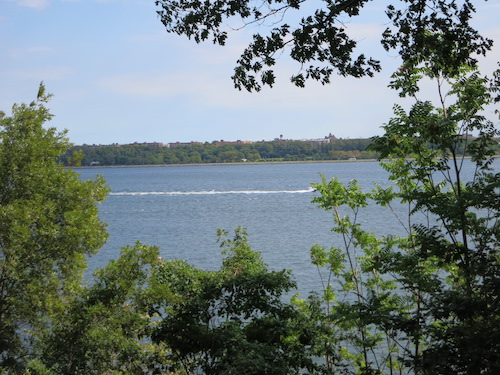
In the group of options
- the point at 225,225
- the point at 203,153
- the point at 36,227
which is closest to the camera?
the point at 36,227

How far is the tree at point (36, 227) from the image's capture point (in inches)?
415

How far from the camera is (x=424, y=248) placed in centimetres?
560

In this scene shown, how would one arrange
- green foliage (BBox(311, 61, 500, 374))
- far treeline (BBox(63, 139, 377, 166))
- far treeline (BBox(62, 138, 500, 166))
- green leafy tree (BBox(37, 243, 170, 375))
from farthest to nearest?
1. far treeline (BBox(63, 139, 377, 166))
2. far treeline (BBox(62, 138, 500, 166))
3. green leafy tree (BBox(37, 243, 170, 375))
4. green foliage (BBox(311, 61, 500, 374))

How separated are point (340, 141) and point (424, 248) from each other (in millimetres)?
103002

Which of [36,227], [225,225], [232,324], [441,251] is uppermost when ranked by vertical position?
[441,251]

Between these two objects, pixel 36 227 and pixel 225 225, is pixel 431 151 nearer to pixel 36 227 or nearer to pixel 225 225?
pixel 36 227

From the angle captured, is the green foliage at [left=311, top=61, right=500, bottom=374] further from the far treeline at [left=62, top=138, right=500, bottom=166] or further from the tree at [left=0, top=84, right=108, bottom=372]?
the far treeline at [left=62, top=138, right=500, bottom=166]

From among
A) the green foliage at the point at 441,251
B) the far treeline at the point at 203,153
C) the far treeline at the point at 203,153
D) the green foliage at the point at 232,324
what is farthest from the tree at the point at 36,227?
the far treeline at the point at 203,153

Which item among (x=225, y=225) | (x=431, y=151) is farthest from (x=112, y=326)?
(x=225, y=225)

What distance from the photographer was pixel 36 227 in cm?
1084

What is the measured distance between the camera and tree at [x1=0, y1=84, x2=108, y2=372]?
10.5m

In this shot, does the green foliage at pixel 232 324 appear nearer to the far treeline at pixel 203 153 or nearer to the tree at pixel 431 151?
the tree at pixel 431 151

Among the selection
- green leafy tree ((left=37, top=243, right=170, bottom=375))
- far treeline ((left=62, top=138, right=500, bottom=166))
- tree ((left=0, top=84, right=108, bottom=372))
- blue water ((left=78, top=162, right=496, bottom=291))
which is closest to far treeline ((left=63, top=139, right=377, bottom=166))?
far treeline ((left=62, top=138, right=500, bottom=166))

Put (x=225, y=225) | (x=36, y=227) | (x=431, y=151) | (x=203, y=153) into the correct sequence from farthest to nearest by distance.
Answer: (x=203, y=153), (x=225, y=225), (x=36, y=227), (x=431, y=151)
